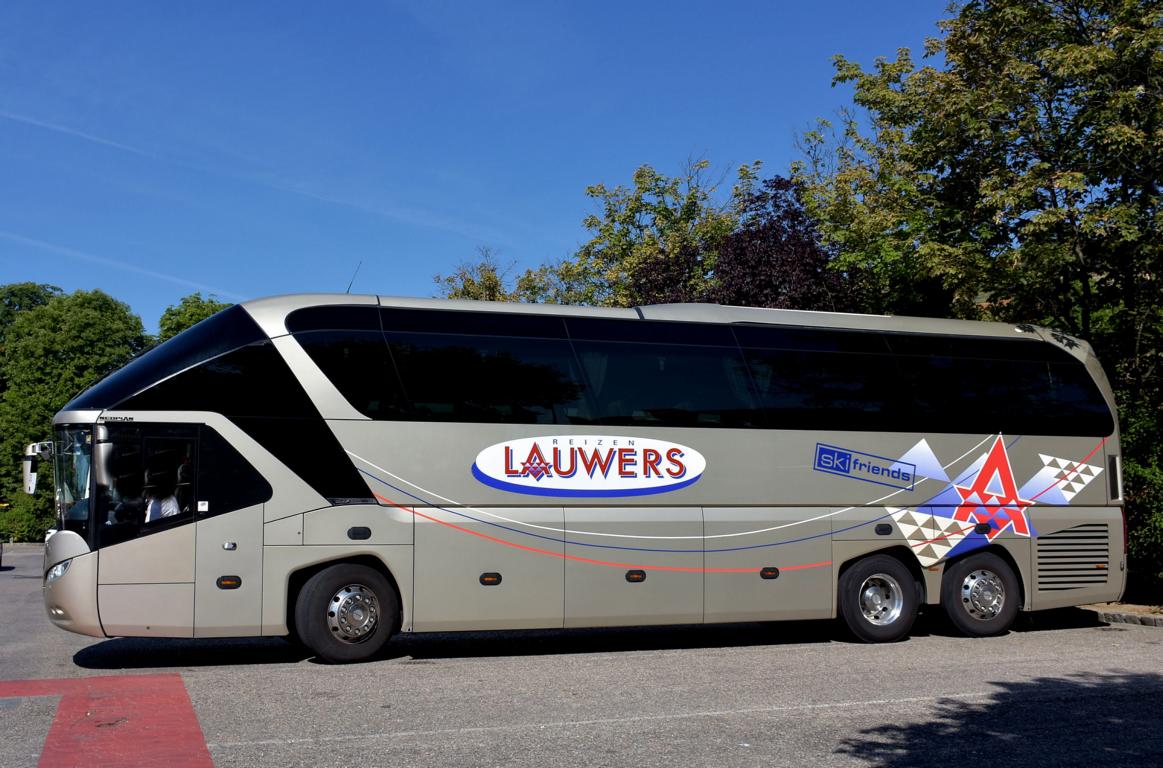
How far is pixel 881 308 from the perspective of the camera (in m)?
26.3

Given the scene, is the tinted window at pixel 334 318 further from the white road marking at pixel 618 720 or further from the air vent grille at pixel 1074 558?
the air vent grille at pixel 1074 558

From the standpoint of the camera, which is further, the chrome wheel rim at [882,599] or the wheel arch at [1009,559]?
the wheel arch at [1009,559]

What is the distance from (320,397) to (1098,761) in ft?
25.0

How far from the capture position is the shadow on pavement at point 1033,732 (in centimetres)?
708

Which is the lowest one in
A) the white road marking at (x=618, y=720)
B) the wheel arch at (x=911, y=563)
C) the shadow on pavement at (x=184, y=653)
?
the shadow on pavement at (x=184, y=653)

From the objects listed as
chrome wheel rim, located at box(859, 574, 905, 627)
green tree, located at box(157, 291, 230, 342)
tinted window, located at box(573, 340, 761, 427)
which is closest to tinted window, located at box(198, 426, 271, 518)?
tinted window, located at box(573, 340, 761, 427)

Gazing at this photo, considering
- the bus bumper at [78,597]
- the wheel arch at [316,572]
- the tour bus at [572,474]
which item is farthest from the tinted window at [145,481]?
the wheel arch at [316,572]

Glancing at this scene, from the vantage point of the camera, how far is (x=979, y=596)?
1381 cm

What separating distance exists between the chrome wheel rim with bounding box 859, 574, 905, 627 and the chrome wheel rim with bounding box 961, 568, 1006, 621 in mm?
949

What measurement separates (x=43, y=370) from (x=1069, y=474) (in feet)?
185

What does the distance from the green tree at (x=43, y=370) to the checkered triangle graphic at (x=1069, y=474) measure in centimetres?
5222

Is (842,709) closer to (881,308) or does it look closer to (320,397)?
(320,397)

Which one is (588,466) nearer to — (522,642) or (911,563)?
(522,642)

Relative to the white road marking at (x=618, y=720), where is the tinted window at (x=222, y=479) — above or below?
above
